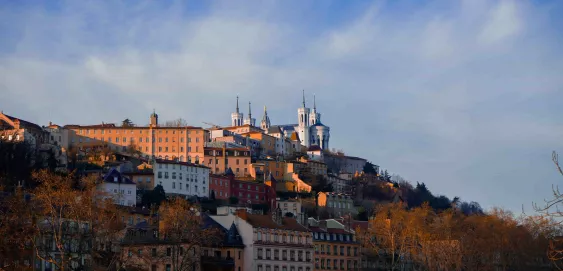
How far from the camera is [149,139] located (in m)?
176

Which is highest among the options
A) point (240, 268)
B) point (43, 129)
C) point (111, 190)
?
point (43, 129)

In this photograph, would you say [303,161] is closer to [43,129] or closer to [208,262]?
[43,129]

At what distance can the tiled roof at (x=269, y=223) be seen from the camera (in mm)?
93750

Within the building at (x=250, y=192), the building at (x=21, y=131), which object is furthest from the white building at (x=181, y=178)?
the building at (x=21, y=131)

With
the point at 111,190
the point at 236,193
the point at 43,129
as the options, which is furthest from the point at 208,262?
the point at 43,129

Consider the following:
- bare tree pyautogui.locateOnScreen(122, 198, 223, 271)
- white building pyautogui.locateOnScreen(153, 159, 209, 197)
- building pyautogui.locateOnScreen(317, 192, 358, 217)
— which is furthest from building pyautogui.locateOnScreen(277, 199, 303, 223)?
bare tree pyautogui.locateOnScreen(122, 198, 223, 271)

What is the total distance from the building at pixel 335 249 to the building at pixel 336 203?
148ft

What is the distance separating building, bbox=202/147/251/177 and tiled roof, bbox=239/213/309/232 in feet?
230

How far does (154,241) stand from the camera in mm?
84562

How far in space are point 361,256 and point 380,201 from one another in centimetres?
7311

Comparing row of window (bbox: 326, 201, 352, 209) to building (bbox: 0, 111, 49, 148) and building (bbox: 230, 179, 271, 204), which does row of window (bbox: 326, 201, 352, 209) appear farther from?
building (bbox: 0, 111, 49, 148)

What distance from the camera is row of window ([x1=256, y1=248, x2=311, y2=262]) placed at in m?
93.3

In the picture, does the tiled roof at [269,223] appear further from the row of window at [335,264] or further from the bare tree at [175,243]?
the bare tree at [175,243]

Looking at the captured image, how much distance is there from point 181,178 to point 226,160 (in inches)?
1031
